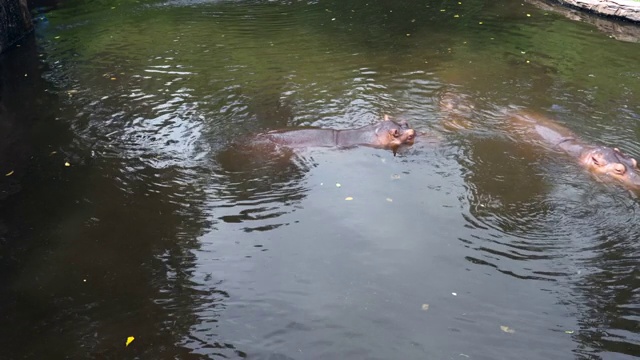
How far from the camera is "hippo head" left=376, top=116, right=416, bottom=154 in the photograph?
791 centimetres

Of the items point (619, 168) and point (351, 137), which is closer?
point (619, 168)

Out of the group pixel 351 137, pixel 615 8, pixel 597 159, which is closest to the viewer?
pixel 597 159

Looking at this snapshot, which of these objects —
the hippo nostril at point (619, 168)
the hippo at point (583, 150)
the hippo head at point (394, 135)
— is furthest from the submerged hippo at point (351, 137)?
the hippo nostril at point (619, 168)

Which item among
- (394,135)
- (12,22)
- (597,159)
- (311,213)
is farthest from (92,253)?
(12,22)

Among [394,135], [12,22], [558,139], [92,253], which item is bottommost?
[92,253]

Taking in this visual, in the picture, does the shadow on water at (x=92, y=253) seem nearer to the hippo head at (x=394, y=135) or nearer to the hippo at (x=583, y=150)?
the hippo head at (x=394, y=135)

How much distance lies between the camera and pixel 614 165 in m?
6.99

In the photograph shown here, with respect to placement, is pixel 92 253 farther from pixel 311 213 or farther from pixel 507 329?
pixel 507 329

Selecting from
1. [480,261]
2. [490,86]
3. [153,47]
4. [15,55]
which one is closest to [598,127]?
[490,86]

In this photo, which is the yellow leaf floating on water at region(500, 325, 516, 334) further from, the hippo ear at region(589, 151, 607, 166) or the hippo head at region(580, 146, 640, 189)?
the hippo ear at region(589, 151, 607, 166)

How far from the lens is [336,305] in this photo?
5305 millimetres

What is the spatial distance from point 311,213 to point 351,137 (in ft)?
6.06

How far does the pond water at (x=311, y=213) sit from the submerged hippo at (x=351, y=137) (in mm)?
204

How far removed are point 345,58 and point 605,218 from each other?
6.52 metres
